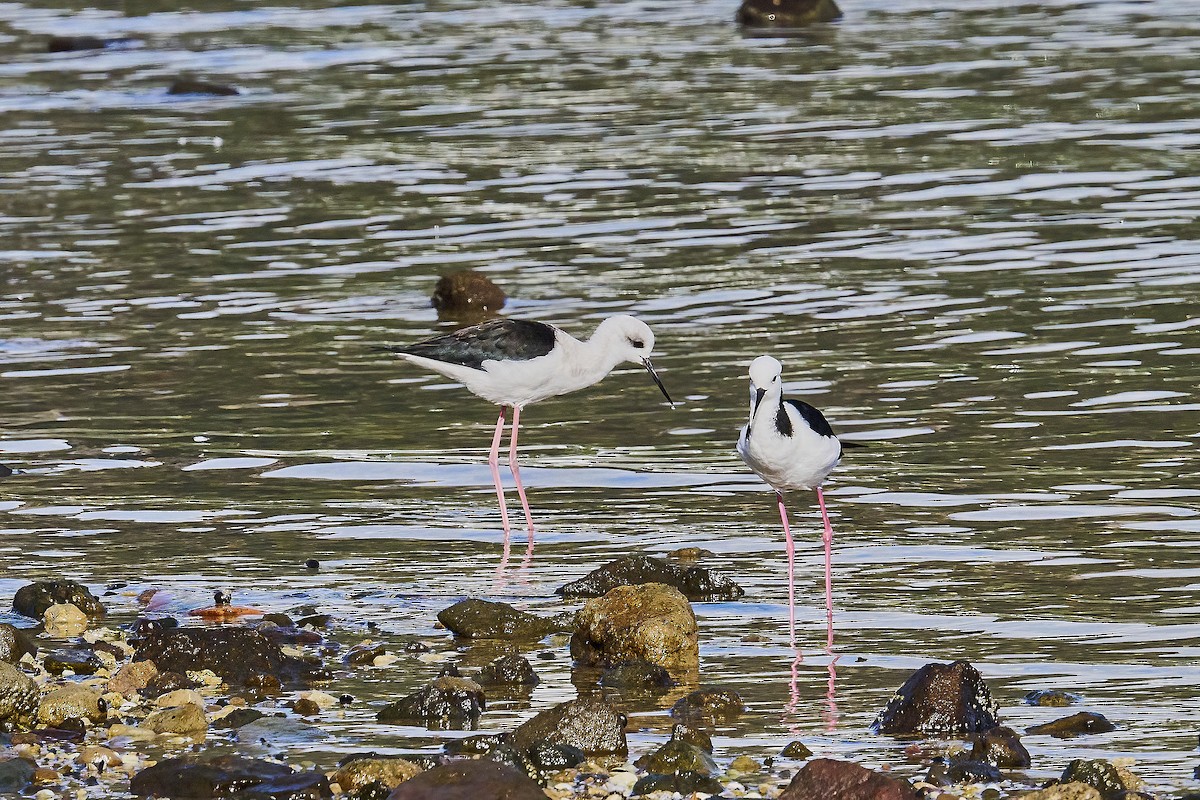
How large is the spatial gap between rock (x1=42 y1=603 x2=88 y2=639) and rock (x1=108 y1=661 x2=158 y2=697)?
37.2 inches

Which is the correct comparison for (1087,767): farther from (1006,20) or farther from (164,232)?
(1006,20)

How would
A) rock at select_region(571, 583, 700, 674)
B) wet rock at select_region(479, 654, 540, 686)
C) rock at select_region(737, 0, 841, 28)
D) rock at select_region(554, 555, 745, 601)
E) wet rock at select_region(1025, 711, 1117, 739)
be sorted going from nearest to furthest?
wet rock at select_region(1025, 711, 1117, 739), wet rock at select_region(479, 654, 540, 686), rock at select_region(571, 583, 700, 674), rock at select_region(554, 555, 745, 601), rock at select_region(737, 0, 841, 28)

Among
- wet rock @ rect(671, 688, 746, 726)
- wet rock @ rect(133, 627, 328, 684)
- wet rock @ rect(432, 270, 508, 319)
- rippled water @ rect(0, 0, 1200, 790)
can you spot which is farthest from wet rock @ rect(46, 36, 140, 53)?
wet rock @ rect(671, 688, 746, 726)

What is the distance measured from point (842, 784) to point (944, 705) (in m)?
1.15

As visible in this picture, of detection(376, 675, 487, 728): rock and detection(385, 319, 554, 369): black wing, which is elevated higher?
detection(385, 319, 554, 369): black wing

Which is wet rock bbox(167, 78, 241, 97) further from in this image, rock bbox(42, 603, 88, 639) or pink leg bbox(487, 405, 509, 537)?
rock bbox(42, 603, 88, 639)

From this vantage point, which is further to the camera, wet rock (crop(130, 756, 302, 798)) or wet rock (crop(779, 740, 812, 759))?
wet rock (crop(779, 740, 812, 759))

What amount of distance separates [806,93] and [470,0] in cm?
1793

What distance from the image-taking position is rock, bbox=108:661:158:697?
29.4 ft

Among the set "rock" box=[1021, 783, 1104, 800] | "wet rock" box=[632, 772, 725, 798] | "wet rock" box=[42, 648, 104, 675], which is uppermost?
"rock" box=[1021, 783, 1104, 800]

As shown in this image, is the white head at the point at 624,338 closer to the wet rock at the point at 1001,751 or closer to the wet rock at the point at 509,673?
the wet rock at the point at 509,673

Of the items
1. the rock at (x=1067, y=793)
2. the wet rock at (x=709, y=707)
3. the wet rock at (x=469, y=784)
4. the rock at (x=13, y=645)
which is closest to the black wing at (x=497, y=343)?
the rock at (x=13, y=645)

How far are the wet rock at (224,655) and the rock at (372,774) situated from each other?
5.64 feet

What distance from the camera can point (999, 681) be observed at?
8938 millimetres
